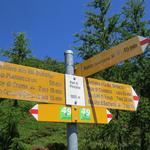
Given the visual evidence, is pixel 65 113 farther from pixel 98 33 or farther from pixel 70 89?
pixel 98 33

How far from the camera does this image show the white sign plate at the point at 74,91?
5078mm

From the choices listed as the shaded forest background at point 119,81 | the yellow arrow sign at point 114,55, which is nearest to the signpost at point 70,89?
the yellow arrow sign at point 114,55

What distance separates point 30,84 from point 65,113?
623mm

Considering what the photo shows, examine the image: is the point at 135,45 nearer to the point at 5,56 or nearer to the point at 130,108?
the point at 130,108

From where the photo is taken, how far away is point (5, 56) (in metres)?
40.3

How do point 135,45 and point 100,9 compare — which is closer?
point 135,45

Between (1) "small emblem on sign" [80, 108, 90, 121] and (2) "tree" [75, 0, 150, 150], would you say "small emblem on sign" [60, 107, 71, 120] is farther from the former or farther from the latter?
(2) "tree" [75, 0, 150, 150]

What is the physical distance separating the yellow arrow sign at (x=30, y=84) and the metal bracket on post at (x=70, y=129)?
0.55 ft

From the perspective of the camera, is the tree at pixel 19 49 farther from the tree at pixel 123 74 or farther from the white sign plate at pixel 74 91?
the white sign plate at pixel 74 91

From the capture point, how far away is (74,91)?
515 centimetres

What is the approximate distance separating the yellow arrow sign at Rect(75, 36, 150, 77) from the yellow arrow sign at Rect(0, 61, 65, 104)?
42cm

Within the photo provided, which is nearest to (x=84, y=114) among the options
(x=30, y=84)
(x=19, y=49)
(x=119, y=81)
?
(x=30, y=84)

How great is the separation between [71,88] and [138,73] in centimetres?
1439

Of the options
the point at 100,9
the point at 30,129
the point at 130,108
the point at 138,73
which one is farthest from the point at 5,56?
the point at 130,108
